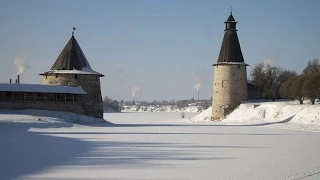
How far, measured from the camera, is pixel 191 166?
8.55 meters

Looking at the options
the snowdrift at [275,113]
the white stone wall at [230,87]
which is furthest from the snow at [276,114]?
the white stone wall at [230,87]

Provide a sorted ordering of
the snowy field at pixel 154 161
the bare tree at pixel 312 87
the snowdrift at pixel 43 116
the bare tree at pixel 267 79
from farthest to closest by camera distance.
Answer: the bare tree at pixel 267 79, the bare tree at pixel 312 87, the snowdrift at pixel 43 116, the snowy field at pixel 154 161

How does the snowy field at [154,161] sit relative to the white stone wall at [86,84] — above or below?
below

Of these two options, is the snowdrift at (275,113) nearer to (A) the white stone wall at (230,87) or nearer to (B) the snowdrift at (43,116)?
(A) the white stone wall at (230,87)

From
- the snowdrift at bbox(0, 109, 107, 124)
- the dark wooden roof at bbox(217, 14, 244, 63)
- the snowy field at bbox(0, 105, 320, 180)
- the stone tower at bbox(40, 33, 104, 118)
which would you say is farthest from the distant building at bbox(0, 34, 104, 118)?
the dark wooden roof at bbox(217, 14, 244, 63)

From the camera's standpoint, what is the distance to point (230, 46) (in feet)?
116

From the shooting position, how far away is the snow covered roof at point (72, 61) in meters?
27.3

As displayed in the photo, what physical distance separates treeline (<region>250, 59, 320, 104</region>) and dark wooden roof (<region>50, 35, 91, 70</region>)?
53.7ft

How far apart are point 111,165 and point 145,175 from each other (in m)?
1.23

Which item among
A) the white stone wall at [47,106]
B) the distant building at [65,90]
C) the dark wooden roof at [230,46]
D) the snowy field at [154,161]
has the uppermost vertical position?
the dark wooden roof at [230,46]

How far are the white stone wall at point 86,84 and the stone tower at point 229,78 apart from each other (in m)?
12.4

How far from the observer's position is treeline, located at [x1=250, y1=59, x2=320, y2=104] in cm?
2994

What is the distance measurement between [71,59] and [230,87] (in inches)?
576

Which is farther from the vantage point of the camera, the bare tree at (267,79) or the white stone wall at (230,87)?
the bare tree at (267,79)
